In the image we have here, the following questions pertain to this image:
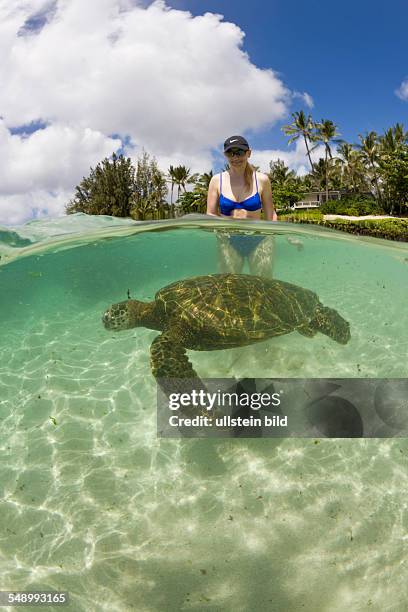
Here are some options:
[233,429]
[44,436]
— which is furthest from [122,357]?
[233,429]

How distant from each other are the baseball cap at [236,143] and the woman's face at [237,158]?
2.7 inches

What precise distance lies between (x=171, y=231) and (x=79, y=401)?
6.54m

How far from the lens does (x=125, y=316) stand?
6.07 m

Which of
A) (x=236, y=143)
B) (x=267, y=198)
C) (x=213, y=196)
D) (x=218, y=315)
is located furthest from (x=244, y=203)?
(x=218, y=315)

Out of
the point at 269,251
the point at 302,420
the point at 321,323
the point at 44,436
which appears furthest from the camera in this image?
the point at 269,251

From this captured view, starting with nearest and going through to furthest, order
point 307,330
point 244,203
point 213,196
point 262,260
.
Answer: point 244,203, point 213,196, point 307,330, point 262,260

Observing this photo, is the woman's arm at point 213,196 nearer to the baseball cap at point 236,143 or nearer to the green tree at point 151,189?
the baseball cap at point 236,143

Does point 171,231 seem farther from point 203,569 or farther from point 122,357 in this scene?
point 203,569

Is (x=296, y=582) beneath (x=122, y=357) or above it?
beneath

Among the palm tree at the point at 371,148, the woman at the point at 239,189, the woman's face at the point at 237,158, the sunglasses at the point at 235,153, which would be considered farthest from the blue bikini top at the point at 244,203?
A: the palm tree at the point at 371,148

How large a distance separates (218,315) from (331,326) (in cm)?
252

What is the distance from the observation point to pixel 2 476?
13.8ft

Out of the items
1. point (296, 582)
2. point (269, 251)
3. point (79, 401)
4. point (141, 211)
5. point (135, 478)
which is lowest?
point (296, 582)

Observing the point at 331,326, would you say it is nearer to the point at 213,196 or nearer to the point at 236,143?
the point at 213,196
